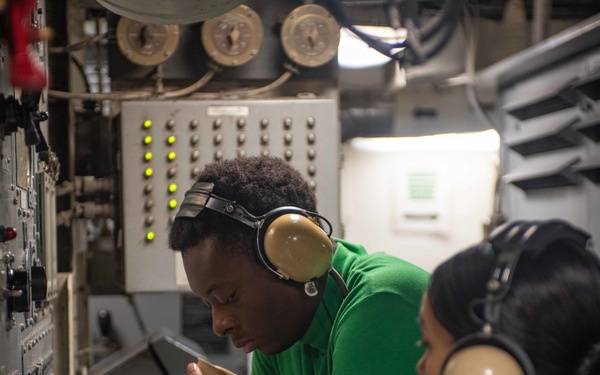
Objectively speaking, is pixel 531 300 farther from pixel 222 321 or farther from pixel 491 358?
pixel 222 321

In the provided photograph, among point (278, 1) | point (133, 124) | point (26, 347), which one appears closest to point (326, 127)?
point (278, 1)

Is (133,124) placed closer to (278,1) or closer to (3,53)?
(278,1)

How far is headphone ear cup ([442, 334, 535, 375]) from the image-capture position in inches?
29.4

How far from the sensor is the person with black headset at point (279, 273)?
146 centimetres

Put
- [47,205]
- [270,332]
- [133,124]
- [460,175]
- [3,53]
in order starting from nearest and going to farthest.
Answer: [3,53] < [270,332] < [47,205] < [133,124] < [460,175]

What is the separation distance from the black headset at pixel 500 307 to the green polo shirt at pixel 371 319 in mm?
578

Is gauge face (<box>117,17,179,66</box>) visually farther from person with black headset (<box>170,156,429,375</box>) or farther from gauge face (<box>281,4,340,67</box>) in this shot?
person with black headset (<box>170,156,429,375</box>)

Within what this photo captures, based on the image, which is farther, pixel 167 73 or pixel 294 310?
pixel 167 73

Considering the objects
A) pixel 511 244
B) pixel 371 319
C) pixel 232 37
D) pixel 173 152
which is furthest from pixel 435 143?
pixel 511 244

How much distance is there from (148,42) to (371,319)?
1.43m

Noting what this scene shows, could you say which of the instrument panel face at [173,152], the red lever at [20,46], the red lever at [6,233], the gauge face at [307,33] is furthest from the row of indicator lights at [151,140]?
the red lever at [20,46]

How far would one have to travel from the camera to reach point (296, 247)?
1.54 metres

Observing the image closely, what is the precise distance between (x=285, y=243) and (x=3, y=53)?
0.63 metres

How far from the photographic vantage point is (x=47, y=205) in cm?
196
